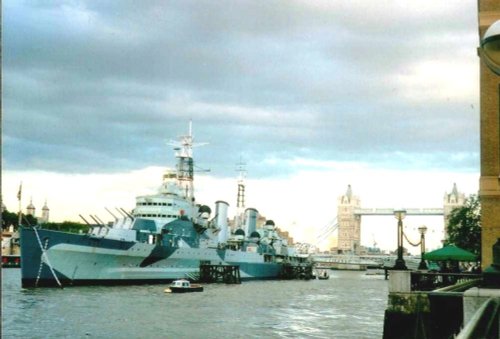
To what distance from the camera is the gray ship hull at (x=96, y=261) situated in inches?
2158

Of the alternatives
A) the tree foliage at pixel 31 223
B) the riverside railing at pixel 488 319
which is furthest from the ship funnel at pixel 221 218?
the riverside railing at pixel 488 319

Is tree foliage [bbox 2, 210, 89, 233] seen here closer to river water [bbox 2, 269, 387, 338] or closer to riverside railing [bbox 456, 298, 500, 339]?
river water [bbox 2, 269, 387, 338]

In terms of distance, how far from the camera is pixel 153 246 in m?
66.0

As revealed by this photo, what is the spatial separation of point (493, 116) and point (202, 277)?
54.9 m

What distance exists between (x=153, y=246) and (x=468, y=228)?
30.3 metres

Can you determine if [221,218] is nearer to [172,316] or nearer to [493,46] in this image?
[172,316]

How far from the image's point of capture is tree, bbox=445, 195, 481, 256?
5909 cm

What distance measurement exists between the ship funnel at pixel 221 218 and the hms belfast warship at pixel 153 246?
57mm

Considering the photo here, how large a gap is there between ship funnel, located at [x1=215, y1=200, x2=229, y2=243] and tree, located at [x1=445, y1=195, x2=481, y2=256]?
36947 millimetres

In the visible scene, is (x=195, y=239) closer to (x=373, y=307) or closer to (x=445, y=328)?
(x=373, y=307)

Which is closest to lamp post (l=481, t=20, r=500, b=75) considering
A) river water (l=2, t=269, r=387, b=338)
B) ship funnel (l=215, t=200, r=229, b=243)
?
river water (l=2, t=269, r=387, b=338)

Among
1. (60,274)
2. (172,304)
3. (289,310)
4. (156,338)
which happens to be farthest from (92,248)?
(156,338)

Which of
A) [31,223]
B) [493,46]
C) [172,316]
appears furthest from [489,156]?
[31,223]

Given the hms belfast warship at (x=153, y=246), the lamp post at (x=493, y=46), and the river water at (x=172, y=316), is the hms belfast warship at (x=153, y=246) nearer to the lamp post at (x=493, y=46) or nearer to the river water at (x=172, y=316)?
the river water at (x=172, y=316)
